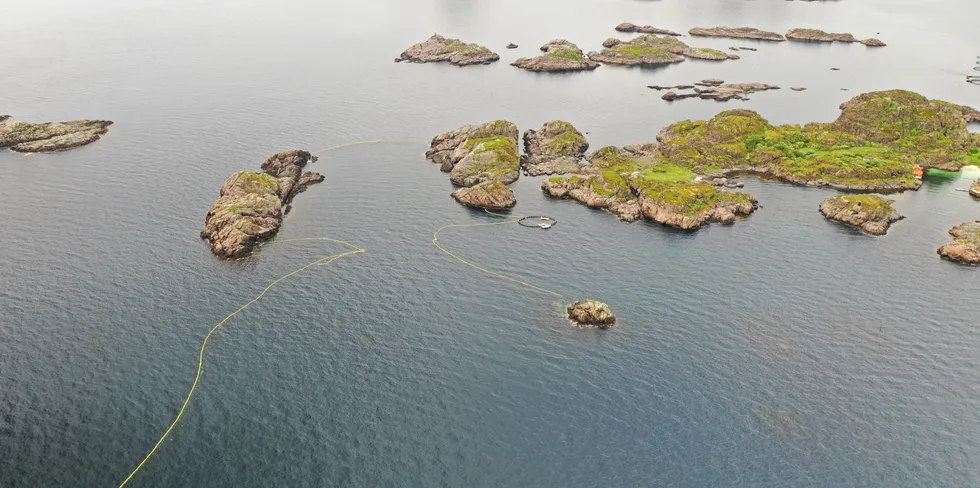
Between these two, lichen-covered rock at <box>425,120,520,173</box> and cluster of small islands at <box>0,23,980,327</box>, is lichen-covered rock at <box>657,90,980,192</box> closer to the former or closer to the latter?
cluster of small islands at <box>0,23,980,327</box>

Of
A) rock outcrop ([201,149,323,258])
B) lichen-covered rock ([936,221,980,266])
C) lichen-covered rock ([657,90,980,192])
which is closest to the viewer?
lichen-covered rock ([936,221,980,266])

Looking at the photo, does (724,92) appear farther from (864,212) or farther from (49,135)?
(49,135)

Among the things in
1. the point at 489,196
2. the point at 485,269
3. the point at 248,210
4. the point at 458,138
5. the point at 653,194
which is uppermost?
the point at 458,138

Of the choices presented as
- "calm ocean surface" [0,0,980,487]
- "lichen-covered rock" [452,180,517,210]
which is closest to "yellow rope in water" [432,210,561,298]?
"calm ocean surface" [0,0,980,487]

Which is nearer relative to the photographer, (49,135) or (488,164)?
(488,164)

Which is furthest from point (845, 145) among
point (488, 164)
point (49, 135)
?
point (49, 135)

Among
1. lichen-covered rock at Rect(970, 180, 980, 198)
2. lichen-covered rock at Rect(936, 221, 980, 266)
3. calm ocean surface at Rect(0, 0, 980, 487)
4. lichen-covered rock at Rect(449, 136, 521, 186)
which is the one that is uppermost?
lichen-covered rock at Rect(449, 136, 521, 186)

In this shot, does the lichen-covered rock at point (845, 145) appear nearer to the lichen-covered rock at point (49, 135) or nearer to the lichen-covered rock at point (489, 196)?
the lichen-covered rock at point (489, 196)

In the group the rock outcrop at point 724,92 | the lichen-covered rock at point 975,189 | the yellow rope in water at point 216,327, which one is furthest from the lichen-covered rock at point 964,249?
the yellow rope in water at point 216,327
